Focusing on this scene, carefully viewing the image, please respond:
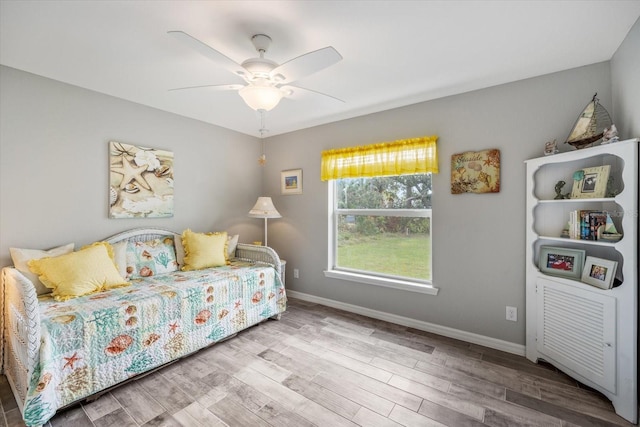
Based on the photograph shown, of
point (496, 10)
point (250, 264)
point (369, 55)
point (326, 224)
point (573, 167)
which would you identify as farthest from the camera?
point (326, 224)

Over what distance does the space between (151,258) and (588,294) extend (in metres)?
3.55

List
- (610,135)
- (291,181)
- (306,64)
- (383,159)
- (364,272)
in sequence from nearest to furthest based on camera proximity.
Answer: (306,64)
(610,135)
(383,159)
(364,272)
(291,181)

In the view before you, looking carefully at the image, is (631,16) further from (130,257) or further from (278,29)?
(130,257)

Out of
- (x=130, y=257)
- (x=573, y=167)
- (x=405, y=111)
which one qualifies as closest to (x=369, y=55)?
(x=405, y=111)

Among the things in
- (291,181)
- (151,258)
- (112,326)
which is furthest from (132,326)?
(291,181)

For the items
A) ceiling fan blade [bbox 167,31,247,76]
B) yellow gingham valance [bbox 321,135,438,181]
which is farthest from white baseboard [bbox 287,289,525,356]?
ceiling fan blade [bbox 167,31,247,76]

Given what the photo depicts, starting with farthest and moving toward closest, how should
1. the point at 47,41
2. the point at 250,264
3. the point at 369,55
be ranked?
1. the point at 250,264
2. the point at 369,55
3. the point at 47,41

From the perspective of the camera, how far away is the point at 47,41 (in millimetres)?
1802

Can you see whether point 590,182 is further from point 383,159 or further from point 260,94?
point 260,94

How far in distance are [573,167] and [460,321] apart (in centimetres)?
157

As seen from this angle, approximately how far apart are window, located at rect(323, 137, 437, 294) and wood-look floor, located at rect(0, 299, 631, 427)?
Result: 0.76 meters

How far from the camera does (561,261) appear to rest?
210 centimetres

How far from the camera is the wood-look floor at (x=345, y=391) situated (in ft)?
5.35

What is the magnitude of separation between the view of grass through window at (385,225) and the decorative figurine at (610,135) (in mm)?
1283
